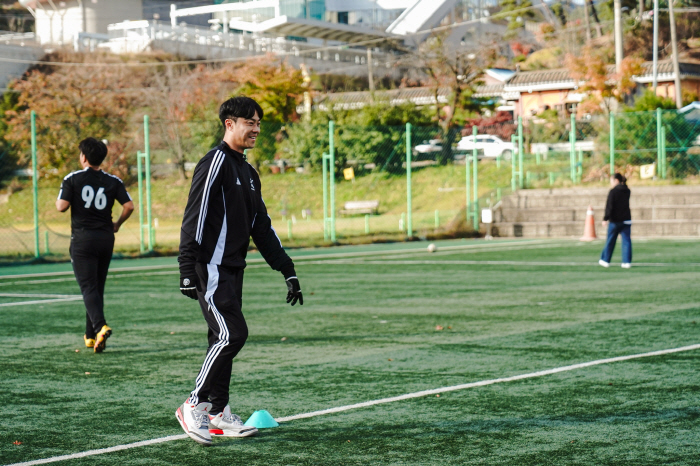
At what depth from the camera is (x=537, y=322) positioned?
10.5 meters

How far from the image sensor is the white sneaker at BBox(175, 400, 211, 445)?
17.6 ft

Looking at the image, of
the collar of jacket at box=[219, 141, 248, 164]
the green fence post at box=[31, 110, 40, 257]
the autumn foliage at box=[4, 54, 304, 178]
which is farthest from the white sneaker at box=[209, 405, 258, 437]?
the autumn foliage at box=[4, 54, 304, 178]

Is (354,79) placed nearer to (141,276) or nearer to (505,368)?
(141,276)

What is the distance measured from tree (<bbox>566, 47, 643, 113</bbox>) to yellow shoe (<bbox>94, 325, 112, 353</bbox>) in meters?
36.0

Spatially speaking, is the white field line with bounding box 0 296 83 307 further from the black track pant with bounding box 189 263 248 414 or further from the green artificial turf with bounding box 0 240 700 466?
the black track pant with bounding box 189 263 248 414

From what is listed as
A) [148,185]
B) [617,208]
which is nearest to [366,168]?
[148,185]

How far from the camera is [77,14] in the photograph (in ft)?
221

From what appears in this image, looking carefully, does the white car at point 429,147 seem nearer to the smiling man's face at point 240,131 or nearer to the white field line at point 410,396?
the white field line at point 410,396

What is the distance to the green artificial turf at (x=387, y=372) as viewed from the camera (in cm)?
534

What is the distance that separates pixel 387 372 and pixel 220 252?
8.98 feet

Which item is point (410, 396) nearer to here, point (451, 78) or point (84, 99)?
point (84, 99)

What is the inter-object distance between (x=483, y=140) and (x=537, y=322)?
3849 centimetres

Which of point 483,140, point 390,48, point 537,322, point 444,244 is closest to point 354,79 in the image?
point 390,48

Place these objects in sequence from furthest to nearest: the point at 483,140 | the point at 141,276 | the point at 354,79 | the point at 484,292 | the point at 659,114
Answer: the point at 354,79 < the point at 483,140 < the point at 659,114 < the point at 141,276 < the point at 484,292
